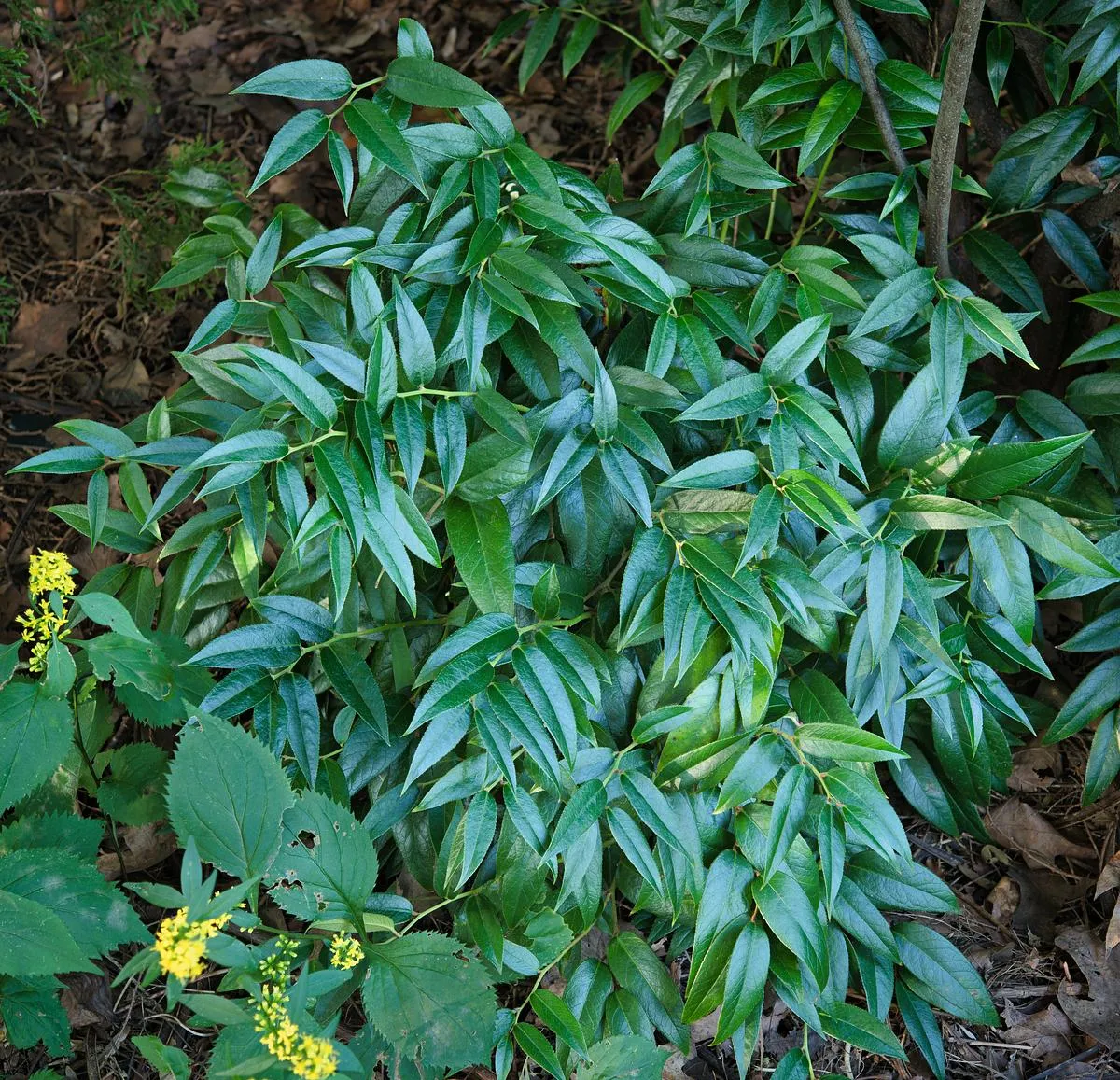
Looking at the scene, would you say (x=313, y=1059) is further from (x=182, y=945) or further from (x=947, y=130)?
(x=947, y=130)

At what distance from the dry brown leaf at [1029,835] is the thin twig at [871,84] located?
1.20 meters

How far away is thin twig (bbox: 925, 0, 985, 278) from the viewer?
4.61 ft

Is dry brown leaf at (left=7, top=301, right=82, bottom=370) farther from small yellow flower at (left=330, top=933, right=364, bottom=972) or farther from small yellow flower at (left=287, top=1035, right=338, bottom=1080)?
small yellow flower at (left=287, top=1035, right=338, bottom=1080)

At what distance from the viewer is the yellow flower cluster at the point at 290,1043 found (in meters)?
1.01

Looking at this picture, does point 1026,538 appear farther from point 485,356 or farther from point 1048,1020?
point 1048,1020

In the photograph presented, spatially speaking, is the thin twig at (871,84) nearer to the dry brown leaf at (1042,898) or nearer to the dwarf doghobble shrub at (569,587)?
the dwarf doghobble shrub at (569,587)

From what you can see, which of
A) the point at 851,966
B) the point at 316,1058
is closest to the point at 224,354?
the point at 316,1058

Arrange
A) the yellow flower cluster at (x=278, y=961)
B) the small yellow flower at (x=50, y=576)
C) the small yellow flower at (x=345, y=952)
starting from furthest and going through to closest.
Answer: the small yellow flower at (x=50, y=576) → the small yellow flower at (x=345, y=952) → the yellow flower cluster at (x=278, y=961)

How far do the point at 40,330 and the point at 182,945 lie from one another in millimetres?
2191

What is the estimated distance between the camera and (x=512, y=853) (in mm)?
1469

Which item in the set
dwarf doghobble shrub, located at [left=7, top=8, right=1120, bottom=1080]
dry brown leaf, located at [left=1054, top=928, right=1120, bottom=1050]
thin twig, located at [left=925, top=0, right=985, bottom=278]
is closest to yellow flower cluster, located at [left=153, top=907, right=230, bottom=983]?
dwarf doghobble shrub, located at [left=7, top=8, right=1120, bottom=1080]

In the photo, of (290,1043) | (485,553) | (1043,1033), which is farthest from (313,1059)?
(1043,1033)

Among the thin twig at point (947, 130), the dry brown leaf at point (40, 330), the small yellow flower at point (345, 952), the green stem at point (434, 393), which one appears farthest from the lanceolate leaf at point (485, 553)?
the dry brown leaf at point (40, 330)

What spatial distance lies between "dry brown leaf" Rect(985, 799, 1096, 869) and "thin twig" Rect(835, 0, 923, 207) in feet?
3.92
